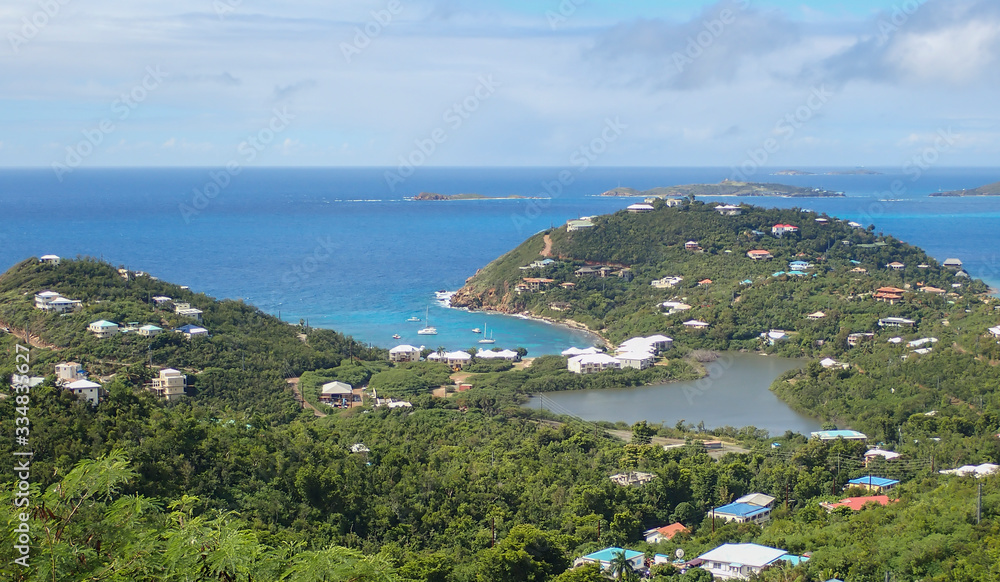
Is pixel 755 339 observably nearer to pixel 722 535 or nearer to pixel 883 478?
pixel 883 478

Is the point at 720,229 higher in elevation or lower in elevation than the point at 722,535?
higher

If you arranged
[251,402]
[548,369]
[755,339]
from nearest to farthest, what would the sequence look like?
[251,402] < [548,369] < [755,339]

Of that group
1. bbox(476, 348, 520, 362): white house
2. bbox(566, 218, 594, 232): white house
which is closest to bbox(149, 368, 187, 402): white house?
bbox(476, 348, 520, 362): white house

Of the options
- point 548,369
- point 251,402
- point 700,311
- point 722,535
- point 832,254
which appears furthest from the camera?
point 832,254

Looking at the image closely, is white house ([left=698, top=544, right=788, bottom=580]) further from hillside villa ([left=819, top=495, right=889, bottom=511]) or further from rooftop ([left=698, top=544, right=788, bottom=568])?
hillside villa ([left=819, top=495, right=889, bottom=511])

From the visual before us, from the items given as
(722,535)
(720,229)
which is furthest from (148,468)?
(720,229)

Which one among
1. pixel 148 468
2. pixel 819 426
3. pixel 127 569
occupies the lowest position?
pixel 819 426

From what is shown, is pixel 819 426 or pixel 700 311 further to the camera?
pixel 700 311
